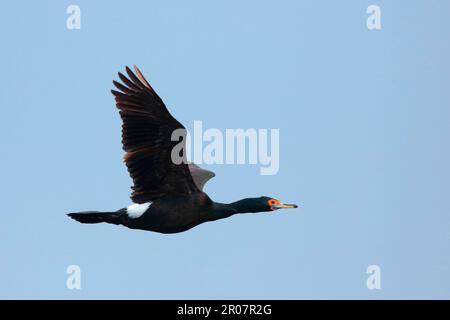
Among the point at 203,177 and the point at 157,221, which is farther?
the point at 203,177

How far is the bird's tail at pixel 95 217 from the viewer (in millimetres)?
23875

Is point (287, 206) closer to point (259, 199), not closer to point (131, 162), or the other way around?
point (259, 199)

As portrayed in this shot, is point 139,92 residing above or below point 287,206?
above

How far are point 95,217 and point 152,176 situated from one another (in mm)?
1005

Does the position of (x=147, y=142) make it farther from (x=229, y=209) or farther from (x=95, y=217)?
(x=229, y=209)

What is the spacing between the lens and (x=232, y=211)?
24344 millimetres

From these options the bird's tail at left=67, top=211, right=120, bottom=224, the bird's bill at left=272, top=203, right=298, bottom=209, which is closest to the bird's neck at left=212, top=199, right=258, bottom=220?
the bird's bill at left=272, top=203, right=298, bottom=209

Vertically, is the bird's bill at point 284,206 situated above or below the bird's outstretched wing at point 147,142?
below

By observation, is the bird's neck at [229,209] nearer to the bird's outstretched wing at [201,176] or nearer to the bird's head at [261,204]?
the bird's head at [261,204]

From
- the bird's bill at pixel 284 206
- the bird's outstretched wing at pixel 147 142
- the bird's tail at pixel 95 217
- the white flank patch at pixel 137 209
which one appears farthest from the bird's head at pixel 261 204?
the bird's tail at pixel 95 217

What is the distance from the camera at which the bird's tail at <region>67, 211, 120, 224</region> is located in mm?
23875

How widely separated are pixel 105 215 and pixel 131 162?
85 centimetres

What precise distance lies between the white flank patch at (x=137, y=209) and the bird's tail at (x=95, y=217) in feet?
0.59

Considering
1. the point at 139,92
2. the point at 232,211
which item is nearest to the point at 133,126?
the point at 139,92
